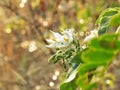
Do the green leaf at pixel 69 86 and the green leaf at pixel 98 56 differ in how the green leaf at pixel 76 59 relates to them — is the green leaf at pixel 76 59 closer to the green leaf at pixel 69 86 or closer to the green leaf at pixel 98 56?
the green leaf at pixel 69 86

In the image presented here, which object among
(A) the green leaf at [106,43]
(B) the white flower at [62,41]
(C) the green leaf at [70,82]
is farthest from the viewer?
Result: (B) the white flower at [62,41]

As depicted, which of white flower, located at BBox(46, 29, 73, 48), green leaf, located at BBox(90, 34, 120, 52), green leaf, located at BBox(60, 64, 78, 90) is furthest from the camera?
white flower, located at BBox(46, 29, 73, 48)

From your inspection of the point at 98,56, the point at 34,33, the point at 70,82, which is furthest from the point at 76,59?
the point at 34,33

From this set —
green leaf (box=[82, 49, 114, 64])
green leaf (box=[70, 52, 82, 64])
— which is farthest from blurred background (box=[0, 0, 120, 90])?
green leaf (box=[82, 49, 114, 64])

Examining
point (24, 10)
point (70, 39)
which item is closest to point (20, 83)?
point (24, 10)

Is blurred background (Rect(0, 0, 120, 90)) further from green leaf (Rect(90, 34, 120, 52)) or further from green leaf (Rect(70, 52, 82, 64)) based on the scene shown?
green leaf (Rect(90, 34, 120, 52))

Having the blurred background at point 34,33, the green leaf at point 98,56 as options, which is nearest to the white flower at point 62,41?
the green leaf at point 98,56

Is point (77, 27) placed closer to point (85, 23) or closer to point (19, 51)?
point (85, 23)

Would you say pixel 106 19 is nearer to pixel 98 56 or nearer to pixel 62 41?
pixel 62 41
